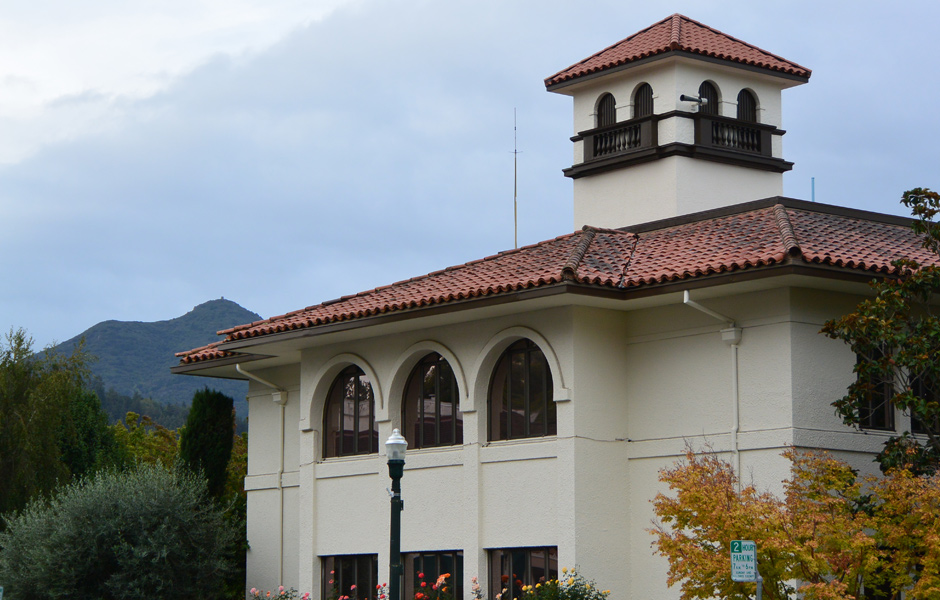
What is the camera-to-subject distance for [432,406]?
2416 centimetres

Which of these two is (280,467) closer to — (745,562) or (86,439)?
(86,439)

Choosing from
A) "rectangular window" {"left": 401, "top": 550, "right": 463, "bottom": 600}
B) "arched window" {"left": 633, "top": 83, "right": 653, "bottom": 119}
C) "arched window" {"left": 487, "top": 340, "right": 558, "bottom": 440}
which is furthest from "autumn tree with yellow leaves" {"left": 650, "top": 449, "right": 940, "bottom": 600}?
"arched window" {"left": 633, "top": 83, "right": 653, "bottom": 119}

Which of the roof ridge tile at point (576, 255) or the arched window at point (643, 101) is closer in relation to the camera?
the roof ridge tile at point (576, 255)

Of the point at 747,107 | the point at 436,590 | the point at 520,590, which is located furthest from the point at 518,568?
the point at 747,107

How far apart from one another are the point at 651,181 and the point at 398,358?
673cm

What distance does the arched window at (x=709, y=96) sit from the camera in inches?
1107

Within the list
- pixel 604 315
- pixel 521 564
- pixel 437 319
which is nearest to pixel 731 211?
pixel 604 315

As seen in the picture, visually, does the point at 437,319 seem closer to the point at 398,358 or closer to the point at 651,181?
the point at 398,358

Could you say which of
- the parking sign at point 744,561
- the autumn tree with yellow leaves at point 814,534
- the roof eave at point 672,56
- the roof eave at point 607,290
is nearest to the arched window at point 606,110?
the roof eave at point 672,56

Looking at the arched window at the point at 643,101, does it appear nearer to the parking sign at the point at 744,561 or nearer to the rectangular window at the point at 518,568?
the rectangular window at the point at 518,568

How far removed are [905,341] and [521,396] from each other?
22.3ft

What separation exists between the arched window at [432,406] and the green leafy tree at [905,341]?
23.4 feet

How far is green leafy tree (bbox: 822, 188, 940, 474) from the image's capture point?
1791cm

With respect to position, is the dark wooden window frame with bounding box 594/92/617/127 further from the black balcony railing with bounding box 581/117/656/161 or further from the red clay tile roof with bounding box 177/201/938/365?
the red clay tile roof with bounding box 177/201/938/365
